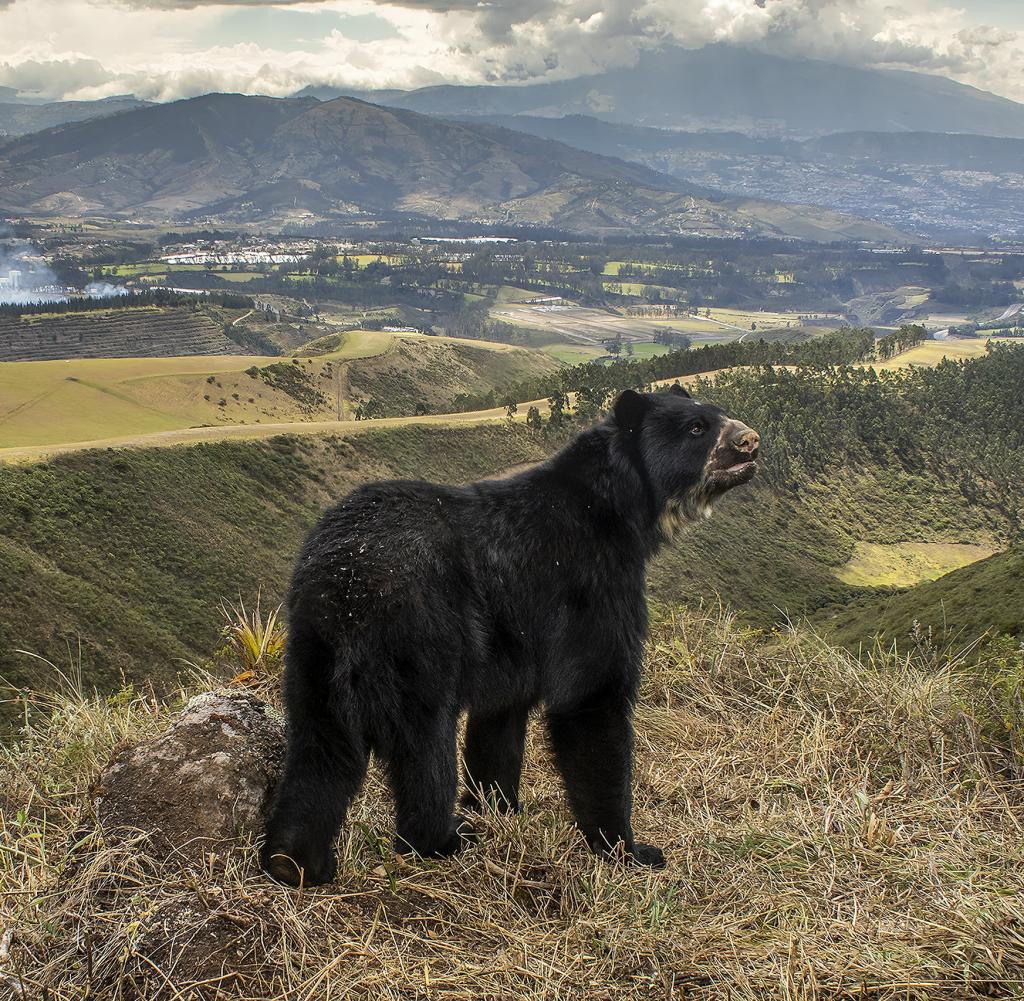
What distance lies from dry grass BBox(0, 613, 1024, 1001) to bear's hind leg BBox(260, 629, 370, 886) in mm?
182

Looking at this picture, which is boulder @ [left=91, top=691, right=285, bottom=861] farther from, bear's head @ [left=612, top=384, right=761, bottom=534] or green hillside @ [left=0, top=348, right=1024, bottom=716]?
green hillside @ [left=0, top=348, right=1024, bottom=716]

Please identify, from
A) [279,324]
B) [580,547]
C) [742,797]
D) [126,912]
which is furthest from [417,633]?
[279,324]

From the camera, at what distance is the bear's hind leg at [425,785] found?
4484mm

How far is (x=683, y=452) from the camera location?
5.61m

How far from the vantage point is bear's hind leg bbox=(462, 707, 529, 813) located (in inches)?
219

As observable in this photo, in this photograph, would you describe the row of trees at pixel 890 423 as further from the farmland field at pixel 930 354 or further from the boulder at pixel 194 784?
the boulder at pixel 194 784

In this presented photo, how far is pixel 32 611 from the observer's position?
4400cm

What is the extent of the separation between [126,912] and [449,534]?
87.6 inches

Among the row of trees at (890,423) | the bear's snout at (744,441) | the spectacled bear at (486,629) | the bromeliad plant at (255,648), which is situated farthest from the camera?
the row of trees at (890,423)

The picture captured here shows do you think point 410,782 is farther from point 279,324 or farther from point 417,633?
point 279,324

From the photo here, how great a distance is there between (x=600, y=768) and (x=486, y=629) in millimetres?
1053

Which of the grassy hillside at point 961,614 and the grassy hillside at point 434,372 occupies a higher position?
the grassy hillside at point 961,614

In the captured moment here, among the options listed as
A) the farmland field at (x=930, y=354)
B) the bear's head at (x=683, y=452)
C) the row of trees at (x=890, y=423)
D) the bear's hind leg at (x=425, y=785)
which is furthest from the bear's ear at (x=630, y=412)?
the farmland field at (x=930, y=354)

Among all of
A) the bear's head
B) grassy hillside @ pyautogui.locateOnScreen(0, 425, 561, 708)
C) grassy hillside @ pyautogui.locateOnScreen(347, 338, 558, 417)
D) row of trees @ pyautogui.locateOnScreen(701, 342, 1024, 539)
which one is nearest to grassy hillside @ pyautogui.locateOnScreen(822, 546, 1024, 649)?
the bear's head
